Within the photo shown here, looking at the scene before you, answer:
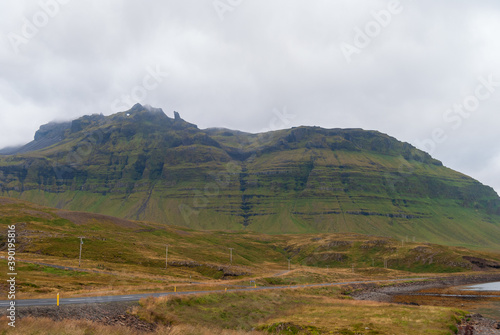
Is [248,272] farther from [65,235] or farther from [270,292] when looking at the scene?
[65,235]

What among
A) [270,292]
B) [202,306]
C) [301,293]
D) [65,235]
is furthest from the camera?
[65,235]

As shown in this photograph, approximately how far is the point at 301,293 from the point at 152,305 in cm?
4377

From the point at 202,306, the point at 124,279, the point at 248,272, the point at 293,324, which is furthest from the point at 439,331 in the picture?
the point at 248,272

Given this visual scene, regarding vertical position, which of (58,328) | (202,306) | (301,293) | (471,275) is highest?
(58,328)

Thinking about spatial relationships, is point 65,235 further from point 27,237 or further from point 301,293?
point 301,293

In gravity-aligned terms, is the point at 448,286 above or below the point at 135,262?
below

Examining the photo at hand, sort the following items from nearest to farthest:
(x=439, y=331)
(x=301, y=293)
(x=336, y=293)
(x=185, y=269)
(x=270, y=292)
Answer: (x=439, y=331), (x=270, y=292), (x=301, y=293), (x=336, y=293), (x=185, y=269)

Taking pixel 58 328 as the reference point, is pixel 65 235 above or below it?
below

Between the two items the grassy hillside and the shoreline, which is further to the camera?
the grassy hillside

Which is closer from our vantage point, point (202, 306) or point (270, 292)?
point (202, 306)

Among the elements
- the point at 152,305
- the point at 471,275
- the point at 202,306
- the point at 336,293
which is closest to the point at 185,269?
the point at 336,293

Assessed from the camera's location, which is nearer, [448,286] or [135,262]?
[135,262]

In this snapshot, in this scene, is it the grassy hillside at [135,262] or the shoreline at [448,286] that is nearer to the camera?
the shoreline at [448,286]

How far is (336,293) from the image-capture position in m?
88.6
